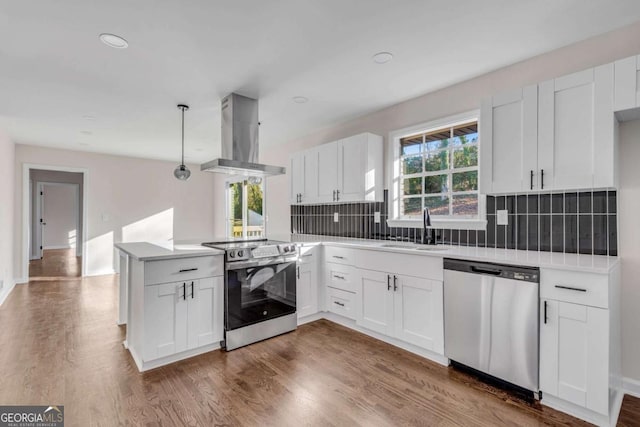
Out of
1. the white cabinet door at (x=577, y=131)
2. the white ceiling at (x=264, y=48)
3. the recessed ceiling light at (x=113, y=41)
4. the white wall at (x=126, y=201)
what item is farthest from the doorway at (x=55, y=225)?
the white cabinet door at (x=577, y=131)

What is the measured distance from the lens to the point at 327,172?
12.5ft

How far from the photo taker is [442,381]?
213 cm

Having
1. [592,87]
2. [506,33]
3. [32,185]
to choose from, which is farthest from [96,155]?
[592,87]

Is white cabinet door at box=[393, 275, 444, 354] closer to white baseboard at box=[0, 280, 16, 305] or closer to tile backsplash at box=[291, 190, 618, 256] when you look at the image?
tile backsplash at box=[291, 190, 618, 256]

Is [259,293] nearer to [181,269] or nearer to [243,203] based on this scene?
[181,269]

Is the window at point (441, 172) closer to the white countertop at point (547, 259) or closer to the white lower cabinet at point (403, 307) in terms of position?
the white countertop at point (547, 259)

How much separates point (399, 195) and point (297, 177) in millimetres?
1512

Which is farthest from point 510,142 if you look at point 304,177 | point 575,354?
point 304,177

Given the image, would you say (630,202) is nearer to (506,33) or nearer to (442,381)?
(506,33)

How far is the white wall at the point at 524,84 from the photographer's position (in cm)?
200

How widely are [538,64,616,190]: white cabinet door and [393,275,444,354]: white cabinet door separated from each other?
3.66 ft

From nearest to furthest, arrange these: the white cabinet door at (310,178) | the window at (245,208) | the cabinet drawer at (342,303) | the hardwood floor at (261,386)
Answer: the hardwood floor at (261,386) → the cabinet drawer at (342,303) → the white cabinet door at (310,178) → the window at (245,208)

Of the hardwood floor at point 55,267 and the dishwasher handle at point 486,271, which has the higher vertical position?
the dishwasher handle at point 486,271

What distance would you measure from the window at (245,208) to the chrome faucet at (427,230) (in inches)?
135
